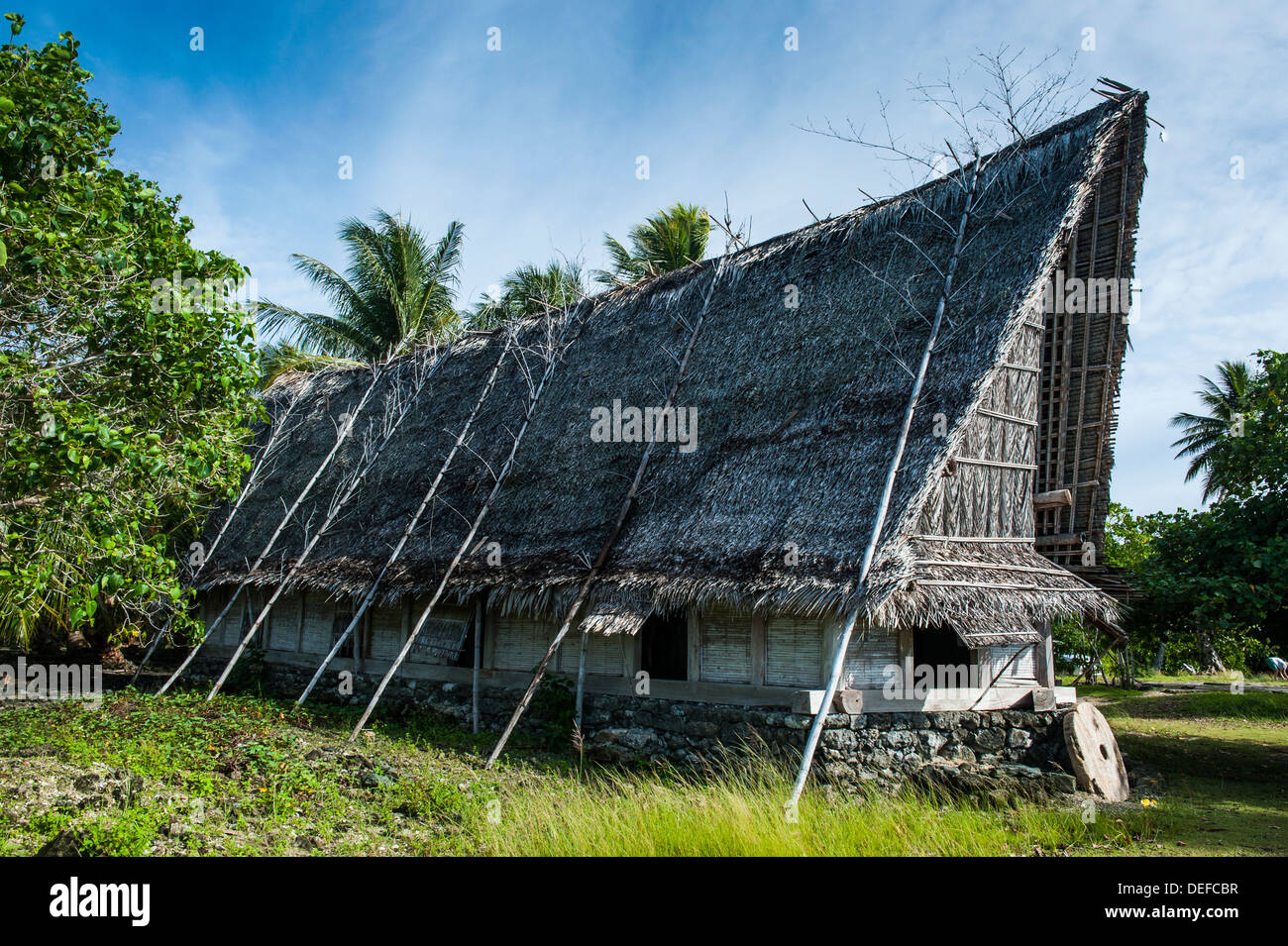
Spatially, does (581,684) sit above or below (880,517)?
below

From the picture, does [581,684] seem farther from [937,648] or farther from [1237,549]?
[1237,549]

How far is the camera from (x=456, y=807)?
7.17 meters

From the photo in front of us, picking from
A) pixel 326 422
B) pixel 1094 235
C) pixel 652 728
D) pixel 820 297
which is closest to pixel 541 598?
pixel 652 728

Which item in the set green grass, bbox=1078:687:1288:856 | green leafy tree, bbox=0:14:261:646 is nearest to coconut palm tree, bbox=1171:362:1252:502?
green grass, bbox=1078:687:1288:856

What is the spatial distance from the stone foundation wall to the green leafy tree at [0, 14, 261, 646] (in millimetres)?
4957

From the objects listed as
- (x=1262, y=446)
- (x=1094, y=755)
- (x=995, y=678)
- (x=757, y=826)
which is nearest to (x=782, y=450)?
(x=995, y=678)

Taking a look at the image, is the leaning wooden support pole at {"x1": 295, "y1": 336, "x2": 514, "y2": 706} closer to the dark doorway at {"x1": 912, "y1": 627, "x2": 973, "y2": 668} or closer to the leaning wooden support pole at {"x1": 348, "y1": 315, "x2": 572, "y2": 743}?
the leaning wooden support pole at {"x1": 348, "y1": 315, "x2": 572, "y2": 743}

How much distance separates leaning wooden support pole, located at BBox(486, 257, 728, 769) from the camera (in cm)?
904

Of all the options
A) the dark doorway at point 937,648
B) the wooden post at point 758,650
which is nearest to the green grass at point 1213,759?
the dark doorway at point 937,648

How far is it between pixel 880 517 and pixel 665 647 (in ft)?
12.5

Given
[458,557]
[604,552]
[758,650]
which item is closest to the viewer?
[758,650]

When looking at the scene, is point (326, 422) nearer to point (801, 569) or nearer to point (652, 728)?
point (652, 728)
